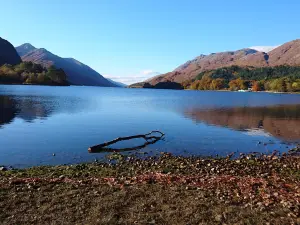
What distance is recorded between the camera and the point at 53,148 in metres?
36.1

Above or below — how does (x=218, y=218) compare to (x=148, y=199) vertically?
above

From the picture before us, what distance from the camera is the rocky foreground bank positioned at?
13789 mm

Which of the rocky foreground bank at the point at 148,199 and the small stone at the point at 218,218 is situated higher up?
the small stone at the point at 218,218

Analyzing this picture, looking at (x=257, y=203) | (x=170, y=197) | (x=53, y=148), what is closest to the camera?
(x=257, y=203)

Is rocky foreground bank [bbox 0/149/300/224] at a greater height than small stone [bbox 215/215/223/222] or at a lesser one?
lesser

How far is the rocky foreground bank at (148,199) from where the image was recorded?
543 inches

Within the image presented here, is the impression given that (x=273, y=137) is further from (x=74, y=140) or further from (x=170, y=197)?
(x=170, y=197)

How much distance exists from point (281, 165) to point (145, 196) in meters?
17.2

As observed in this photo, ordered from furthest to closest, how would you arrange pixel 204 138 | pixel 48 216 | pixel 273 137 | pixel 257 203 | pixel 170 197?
pixel 273 137
pixel 204 138
pixel 170 197
pixel 257 203
pixel 48 216

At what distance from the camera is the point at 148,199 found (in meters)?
16.2

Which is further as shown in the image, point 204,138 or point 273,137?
point 273,137

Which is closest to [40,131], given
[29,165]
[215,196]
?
[29,165]

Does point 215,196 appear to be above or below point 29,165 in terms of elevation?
above

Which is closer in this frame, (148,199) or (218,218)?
(218,218)
